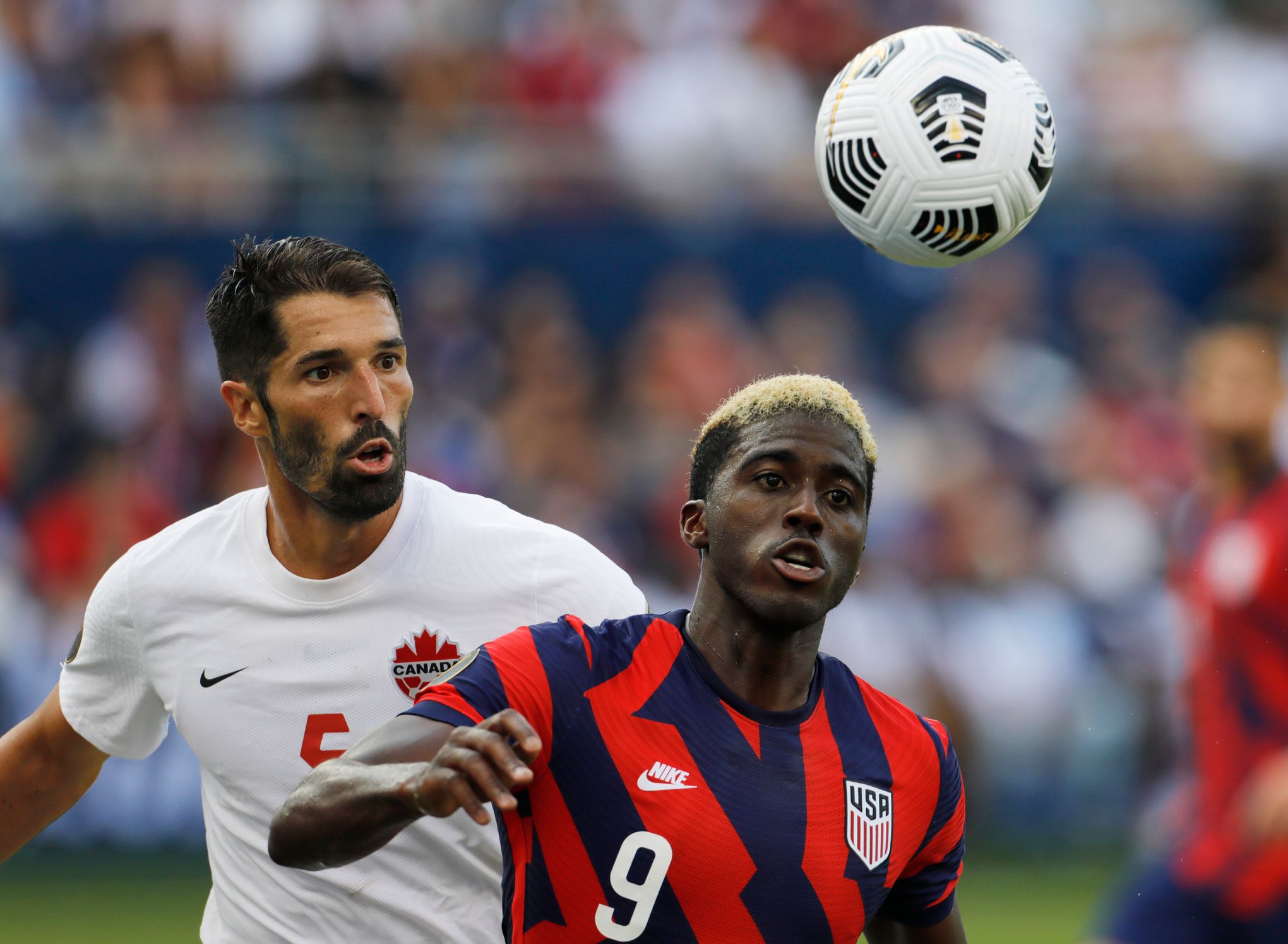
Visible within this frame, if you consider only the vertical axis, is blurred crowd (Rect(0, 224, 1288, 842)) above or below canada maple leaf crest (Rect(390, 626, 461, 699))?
above

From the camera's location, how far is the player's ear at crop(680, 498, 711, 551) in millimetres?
3920

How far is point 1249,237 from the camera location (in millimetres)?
13477

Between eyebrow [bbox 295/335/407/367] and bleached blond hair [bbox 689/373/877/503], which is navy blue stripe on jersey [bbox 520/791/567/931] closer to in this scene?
bleached blond hair [bbox 689/373/877/503]

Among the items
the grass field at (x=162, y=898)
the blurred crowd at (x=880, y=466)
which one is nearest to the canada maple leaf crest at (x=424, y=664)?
the grass field at (x=162, y=898)

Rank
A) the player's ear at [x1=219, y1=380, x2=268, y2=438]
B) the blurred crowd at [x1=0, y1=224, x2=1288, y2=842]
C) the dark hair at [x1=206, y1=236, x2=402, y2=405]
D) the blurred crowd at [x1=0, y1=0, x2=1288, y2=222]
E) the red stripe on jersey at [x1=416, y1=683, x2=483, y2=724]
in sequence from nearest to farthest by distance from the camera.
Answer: the red stripe on jersey at [x1=416, y1=683, x2=483, y2=724] → the dark hair at [x1=206, y1=236, x2=402, y2=405] → the player's ear at [x1=219, y1=380, x2=268, y2=438] → the blurred crowd at [x1=0, y1=224, x2=1288, y2=842] → the blurred crowd at [x1=0, y1=0, x2=1288, y2=222]

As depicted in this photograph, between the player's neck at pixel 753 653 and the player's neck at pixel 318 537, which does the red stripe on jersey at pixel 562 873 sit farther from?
the player's neck at pixel 318 537

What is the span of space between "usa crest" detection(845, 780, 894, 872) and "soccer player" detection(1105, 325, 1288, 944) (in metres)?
2.92

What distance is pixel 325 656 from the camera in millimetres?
4410

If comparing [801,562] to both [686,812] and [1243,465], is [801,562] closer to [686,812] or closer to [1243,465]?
[686,812]

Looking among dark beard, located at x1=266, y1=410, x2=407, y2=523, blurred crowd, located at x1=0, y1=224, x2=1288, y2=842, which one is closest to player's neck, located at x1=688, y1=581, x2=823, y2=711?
dark beard, located at x1=266, y1=410, x2=407, y2=523

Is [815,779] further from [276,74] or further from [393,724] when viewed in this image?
[276,74]

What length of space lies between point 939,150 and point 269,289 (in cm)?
195

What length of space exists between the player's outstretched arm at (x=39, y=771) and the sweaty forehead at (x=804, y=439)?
205cm

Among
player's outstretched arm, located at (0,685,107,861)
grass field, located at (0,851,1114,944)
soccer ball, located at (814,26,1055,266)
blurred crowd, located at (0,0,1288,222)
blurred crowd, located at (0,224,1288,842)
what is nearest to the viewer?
player's outstretched arm, located at (0,685,107,861)
